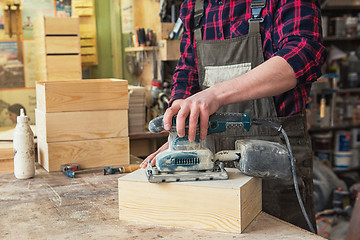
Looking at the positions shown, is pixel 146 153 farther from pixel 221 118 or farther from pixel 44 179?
pixel 221 118

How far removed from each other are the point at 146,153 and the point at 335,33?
267 centimetres

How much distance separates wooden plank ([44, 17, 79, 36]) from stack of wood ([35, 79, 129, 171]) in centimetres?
93

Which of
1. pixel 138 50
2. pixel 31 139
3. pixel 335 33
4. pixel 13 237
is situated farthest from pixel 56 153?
pixel 335 33

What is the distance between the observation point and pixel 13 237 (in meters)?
1.27

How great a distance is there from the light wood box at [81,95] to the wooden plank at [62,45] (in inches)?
35.5

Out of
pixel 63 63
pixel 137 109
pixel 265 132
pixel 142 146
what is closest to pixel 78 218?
pixel 265 132

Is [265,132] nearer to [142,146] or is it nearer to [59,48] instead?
[142,146]

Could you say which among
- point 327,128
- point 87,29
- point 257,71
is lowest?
point 327,128

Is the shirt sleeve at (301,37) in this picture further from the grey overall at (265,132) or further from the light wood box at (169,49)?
the light wood box at (169,49)

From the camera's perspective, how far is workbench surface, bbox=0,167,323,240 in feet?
4.12

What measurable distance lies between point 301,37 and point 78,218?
0.91 meters

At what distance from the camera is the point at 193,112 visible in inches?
49.4

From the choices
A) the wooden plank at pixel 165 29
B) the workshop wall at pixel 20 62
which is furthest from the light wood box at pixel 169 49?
the workshop wall at pixel 20 62

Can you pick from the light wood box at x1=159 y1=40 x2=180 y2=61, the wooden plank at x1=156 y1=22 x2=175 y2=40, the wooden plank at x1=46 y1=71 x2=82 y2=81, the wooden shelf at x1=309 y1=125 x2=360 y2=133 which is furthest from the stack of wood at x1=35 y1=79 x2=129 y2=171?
the wooden shelf at x1=309 y1=125 x2=360 y2=133
